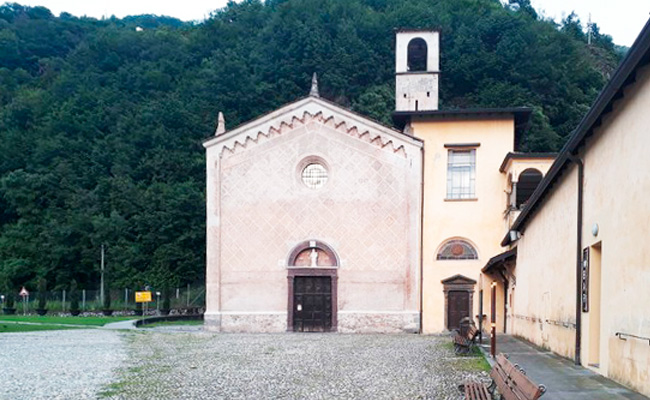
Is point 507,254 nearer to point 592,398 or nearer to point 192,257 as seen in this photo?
point 592,398

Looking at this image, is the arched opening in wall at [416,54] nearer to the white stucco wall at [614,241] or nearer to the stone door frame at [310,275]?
the stone door frame at [310,275]

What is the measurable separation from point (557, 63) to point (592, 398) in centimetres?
5963

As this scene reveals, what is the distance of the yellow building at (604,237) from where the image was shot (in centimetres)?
909

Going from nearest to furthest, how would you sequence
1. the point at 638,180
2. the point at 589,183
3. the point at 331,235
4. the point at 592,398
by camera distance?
the point at 592,398 < the point at 638,180 < the point at 589,183 < the point at 331,235

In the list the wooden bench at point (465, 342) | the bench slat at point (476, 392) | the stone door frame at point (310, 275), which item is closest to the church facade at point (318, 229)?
the stone door frame at point (310, 275)

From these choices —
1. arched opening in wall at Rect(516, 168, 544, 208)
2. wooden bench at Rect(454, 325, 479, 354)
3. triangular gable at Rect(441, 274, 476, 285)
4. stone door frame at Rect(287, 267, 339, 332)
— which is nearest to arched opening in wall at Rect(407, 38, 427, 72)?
arched opening in wall at Rect(516, 168, 544, 208)

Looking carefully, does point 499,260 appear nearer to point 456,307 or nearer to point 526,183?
point 456,307

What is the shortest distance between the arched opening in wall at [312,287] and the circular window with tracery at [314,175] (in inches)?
99.8

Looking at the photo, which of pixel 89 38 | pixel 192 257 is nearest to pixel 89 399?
pixel 192 257

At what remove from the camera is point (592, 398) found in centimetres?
876

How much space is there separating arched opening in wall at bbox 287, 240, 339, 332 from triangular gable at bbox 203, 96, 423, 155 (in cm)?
493

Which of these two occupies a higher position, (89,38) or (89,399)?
(89,38)

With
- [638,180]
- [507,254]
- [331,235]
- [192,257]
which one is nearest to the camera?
[638,180]

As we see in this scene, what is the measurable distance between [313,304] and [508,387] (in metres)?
22.4
